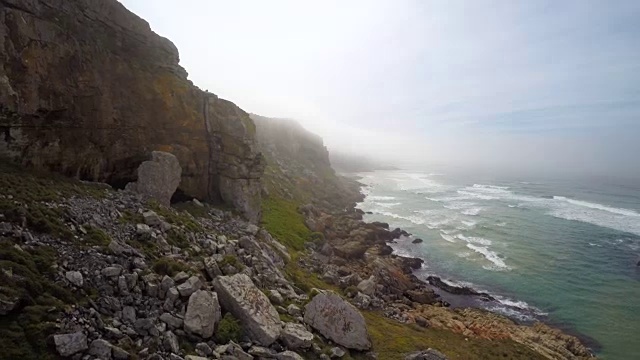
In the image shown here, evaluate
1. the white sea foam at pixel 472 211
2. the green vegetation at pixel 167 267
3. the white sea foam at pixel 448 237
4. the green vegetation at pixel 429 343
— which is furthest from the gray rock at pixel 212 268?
the white sea foam at pixel 472 211

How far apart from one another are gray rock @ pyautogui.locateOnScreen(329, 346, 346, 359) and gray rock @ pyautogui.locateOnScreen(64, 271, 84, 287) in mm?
12785

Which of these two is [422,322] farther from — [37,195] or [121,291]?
[37,195]

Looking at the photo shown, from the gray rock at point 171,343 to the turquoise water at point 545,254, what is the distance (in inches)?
1746

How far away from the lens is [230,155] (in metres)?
40.5

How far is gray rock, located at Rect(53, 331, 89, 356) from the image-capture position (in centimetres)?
1203

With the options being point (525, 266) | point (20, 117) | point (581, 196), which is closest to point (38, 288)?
point (20, 117)

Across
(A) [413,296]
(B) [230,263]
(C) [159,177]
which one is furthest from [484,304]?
(C) [159,177]

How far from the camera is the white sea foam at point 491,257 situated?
6228 cm

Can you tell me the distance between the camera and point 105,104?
28.7 m

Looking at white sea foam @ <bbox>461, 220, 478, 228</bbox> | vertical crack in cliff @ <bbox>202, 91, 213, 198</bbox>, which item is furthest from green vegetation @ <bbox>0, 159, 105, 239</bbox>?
white sea foam @ <bbox>461, 220, 478, 228</bbox>

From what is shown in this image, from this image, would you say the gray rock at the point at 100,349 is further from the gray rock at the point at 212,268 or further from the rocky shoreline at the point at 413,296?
the rocky shoreline at the point at 413,296

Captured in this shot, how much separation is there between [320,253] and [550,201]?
10972 cm

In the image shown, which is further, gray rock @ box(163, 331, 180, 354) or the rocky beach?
gray rock @ box(163, 331, 180, 354)

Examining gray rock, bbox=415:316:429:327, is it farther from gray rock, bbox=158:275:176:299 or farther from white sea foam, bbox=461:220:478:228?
white sea foam, bbox=461:220:478:228
